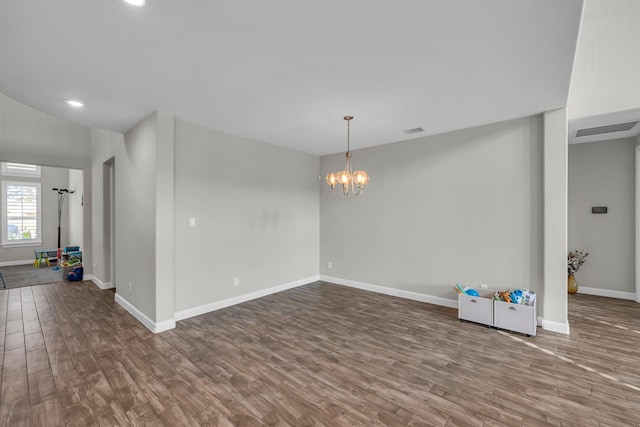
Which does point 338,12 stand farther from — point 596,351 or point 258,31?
point 596,351

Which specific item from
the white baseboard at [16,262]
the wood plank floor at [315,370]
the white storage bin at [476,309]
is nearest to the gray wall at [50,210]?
the white baseboard at [16,262]

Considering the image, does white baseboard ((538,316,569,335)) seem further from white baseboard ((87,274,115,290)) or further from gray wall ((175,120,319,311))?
white baseboard ((87,274,115,290))

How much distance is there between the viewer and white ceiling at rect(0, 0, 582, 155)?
1741 mm

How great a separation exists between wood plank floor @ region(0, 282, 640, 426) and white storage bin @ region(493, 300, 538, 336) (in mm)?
123

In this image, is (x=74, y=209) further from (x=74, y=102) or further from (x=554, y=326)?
(x=554, y=326)

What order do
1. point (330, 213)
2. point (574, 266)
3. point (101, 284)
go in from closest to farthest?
point (574, 266) < point (101, 284) < point (330, 213)

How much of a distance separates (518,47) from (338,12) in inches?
55.6

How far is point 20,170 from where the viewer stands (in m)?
7.59

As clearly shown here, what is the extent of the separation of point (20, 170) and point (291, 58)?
941 cm

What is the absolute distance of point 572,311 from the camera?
412 cm

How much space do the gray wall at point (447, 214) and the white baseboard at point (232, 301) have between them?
0.91 meters

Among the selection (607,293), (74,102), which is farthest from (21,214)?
(607,293)

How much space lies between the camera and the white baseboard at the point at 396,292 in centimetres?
→ 434

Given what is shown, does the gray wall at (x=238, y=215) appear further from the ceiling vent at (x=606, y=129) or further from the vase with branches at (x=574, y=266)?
the vase with branches at (x=574, y=266)
